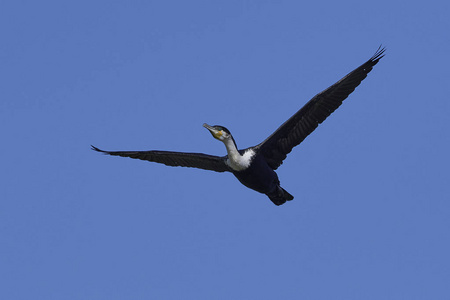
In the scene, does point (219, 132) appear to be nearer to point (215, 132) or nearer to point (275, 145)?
point (215, 132)

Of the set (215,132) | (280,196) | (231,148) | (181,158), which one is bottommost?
(280,196)

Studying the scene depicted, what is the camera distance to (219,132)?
21219 millimetres

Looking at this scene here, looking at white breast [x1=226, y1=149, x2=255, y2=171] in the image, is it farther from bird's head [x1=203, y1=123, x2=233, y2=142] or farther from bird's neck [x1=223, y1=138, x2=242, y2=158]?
bird's head [x1=203, y1=123, x2=233, y2=142]

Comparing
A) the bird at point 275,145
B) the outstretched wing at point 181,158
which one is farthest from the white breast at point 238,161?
the outstretched wing at point 181,158

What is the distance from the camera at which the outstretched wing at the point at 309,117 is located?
841 inches

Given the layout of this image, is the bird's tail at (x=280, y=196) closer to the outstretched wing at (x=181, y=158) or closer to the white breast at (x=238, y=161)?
the outstretched wing at (x=181, y=158)

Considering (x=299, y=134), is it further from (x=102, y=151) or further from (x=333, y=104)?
(x=102, y=151)

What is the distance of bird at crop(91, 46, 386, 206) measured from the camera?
21359 mm

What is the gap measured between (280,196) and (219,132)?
235 cm

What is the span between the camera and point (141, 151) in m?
23.2

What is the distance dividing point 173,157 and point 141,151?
0.75 metres

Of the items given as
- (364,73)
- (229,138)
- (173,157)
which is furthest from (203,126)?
(364,73)

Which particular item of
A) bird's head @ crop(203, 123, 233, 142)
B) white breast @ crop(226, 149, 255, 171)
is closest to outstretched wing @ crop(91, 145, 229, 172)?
white breast @ crop(226, 149, 255, 171)

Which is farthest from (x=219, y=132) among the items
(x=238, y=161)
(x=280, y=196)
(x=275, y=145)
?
(x=280, y=196)
